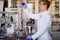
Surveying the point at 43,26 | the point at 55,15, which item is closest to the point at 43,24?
the point at 43,26

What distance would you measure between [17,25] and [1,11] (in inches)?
14.2

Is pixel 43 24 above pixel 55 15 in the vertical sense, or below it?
above

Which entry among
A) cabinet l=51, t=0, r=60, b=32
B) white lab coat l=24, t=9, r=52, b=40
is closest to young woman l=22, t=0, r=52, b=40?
white lab coat l=24, t=9, r=52, b=40

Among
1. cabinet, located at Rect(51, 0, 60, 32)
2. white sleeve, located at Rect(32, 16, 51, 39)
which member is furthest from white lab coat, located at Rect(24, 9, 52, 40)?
Result: cabinet, located at Rect(51, 0, 60, 32)

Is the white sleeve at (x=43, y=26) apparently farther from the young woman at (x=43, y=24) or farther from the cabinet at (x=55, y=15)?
the cabinet at (x=55, y=15)

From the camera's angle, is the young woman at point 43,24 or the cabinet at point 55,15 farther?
the cabinet at point 55,15

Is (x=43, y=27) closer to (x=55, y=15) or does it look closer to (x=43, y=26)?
(x=43, y=26)

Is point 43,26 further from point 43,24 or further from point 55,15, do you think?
point 55,15

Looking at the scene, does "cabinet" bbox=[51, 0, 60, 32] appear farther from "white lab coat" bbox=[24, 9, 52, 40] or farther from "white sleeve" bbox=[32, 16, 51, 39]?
"white sleeve" bbox=[32, 16, 51, 39]

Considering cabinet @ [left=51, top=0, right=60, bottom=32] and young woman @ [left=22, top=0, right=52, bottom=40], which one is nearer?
young woman @ [left=22, top=0, right=52, bottom=40]

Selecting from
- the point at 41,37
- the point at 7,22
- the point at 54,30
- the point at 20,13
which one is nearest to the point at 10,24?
the point at 7,22

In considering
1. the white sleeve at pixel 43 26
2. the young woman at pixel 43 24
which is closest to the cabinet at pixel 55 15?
the young woman at pixel 43 24

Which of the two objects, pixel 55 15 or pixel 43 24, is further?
pixel 55 15

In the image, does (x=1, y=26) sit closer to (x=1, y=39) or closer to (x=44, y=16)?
(x=1, y=39)
